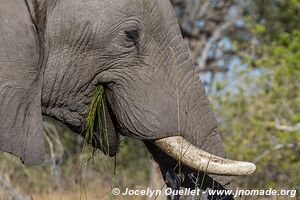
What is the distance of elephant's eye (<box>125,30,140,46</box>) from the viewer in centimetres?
436

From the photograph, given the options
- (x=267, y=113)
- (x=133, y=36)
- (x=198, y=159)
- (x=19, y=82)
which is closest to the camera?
(x=19, y=82)

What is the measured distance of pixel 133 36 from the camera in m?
4.38

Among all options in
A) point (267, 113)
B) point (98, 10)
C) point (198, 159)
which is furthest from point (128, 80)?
point (267, 113)

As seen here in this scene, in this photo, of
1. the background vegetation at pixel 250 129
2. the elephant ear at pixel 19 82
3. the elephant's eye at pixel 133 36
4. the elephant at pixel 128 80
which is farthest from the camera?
the background vegetation at pixel 250 129

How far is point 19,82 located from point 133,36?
0.66 meters

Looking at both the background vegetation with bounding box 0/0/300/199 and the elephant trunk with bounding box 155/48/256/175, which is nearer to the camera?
the elephant trunk with bounding box 155/48/256/175

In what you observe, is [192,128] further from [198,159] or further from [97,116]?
[97,116]

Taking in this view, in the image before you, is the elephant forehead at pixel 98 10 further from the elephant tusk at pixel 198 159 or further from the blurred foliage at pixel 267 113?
the blurred foliage at pixel 267 113

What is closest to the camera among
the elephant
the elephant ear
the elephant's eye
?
the elephant ear

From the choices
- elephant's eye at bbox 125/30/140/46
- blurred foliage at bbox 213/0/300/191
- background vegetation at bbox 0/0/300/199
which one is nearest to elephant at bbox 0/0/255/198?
elephant's eye at bbox 125/30/140/46

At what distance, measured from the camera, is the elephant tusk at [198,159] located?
4.08m

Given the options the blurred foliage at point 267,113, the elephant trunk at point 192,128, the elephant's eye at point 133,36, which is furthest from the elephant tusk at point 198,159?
the blurred foliage at point 267,113

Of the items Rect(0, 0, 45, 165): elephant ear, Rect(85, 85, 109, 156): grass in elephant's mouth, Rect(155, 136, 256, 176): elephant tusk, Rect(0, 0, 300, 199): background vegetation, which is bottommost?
Rect(0, 0, 300, 199): background vegetation

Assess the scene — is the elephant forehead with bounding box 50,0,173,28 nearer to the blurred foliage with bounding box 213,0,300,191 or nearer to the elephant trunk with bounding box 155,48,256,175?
the elephant trunk with bounding box 155,48,256,175
